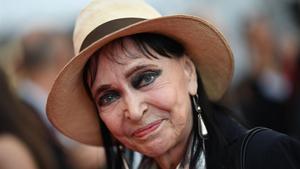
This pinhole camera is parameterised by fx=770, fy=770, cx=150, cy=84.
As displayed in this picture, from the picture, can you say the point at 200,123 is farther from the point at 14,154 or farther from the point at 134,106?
the point at 14,154

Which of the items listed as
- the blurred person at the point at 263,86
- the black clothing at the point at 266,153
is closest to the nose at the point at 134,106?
the black clothing at the point at 266,153

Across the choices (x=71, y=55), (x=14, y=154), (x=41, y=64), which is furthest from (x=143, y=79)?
(x=71, y=55)

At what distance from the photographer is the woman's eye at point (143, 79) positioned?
330 cm

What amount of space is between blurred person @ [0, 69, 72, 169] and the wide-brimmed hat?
62 cm

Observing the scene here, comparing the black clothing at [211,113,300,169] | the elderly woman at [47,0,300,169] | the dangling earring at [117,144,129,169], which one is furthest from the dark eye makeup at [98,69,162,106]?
the dangling earring at [117,144,129,169]

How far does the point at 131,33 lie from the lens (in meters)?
3.31

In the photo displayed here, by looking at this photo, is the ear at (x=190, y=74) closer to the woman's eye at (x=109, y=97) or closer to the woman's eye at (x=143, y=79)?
the woman's eye at (x=143, y=79)

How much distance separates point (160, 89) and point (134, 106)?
14 cm

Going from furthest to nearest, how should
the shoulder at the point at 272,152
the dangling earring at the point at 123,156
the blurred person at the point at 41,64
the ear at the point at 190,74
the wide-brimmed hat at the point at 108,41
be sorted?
the blurred person at the point at 41,64
the dangling earring at the point at 123,156
the ear at the point at 190,74
the wide-brimmed hat at the point at 108,41
the shoulder at the point at 272,152

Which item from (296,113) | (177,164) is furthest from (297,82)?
(177,164)

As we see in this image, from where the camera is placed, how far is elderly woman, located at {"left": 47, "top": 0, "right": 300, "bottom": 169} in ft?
10.7

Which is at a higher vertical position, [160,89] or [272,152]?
[160,89]

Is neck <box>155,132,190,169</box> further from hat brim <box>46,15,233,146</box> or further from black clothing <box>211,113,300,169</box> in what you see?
hat brim <box>46,15,233,146</box>

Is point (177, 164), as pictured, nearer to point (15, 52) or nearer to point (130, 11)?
point (130, 11)
